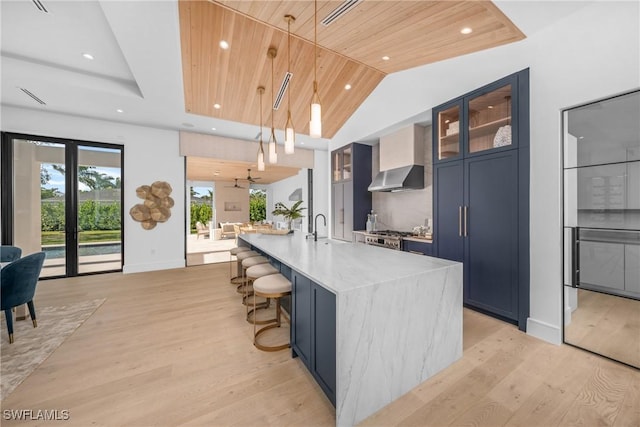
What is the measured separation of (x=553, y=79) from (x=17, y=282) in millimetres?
5437

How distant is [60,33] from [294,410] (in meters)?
4.51

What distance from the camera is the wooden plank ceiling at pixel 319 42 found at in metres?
2.23

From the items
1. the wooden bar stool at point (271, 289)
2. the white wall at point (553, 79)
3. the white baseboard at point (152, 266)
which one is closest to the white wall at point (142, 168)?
the white baseboard at point (152, 266)

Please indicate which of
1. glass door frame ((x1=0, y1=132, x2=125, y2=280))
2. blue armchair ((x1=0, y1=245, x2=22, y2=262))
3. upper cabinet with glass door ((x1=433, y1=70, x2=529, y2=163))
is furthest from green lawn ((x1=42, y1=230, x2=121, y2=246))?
upper cabinet with glass door ((x1=433, y1=70, x2=529, y2=163))

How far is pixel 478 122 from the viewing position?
115 inches

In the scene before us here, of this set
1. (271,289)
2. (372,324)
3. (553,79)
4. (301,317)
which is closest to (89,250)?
(271,289)

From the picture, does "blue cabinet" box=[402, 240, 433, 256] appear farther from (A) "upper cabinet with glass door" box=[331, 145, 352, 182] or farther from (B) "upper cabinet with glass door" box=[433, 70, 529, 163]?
(A) "upper cabinet with glass door" box=[331, 145, 352, 182]

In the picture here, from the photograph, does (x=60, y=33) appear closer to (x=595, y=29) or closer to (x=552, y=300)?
(x=595, y=29)

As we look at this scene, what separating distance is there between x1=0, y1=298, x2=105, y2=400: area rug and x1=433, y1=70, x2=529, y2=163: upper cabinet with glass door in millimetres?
4688

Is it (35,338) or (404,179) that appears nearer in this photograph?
(35,338)

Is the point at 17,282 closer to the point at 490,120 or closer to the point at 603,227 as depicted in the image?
the point at 490,120

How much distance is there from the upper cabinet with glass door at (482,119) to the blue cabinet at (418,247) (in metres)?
1.24

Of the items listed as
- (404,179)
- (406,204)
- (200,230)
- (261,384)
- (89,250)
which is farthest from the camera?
(200,230)

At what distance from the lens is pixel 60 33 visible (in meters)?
2.74
